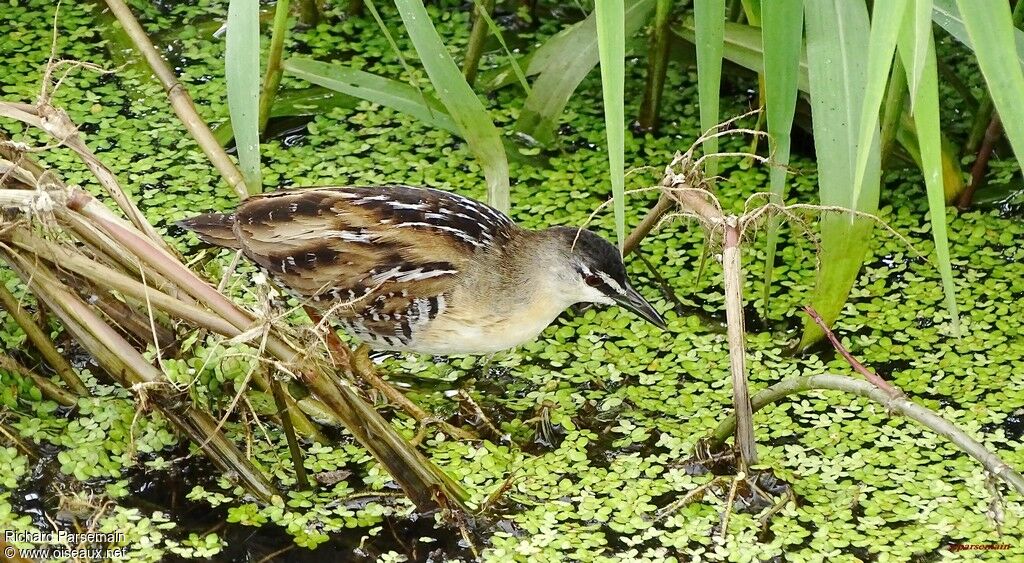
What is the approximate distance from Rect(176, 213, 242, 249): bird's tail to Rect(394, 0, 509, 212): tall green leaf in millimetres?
787

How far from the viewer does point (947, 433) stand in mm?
3053

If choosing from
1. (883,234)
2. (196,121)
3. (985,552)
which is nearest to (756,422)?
(985,552)

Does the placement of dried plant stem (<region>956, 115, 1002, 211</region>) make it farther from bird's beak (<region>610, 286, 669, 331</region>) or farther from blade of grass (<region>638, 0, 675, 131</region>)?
bird's beak (<region>610, 286, 669, 331</region>)

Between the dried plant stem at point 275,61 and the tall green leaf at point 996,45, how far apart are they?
226 cm

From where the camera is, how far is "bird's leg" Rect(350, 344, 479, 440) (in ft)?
12.9

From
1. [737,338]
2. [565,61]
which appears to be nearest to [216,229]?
[565,61]

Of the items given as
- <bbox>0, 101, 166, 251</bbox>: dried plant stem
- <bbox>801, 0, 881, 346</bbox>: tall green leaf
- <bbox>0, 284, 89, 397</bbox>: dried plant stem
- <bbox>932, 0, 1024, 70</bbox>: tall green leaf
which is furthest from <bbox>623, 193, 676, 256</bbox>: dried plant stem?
<bbox>0, 284, 89, 397</bbox>: dried plant stem

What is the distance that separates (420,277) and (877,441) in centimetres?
152

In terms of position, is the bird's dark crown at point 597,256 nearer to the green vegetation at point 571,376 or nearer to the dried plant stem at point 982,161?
the green vegetation at point 571,376

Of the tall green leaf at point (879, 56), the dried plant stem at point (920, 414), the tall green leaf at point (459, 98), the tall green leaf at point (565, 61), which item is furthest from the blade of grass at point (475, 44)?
the tall green leaf at point (879, 56)

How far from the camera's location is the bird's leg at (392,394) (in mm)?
3924

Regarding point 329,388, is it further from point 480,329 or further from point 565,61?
point 565,61

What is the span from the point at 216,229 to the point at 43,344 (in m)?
0.63

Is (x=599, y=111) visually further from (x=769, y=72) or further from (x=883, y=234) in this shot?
(x=769, y=72)
